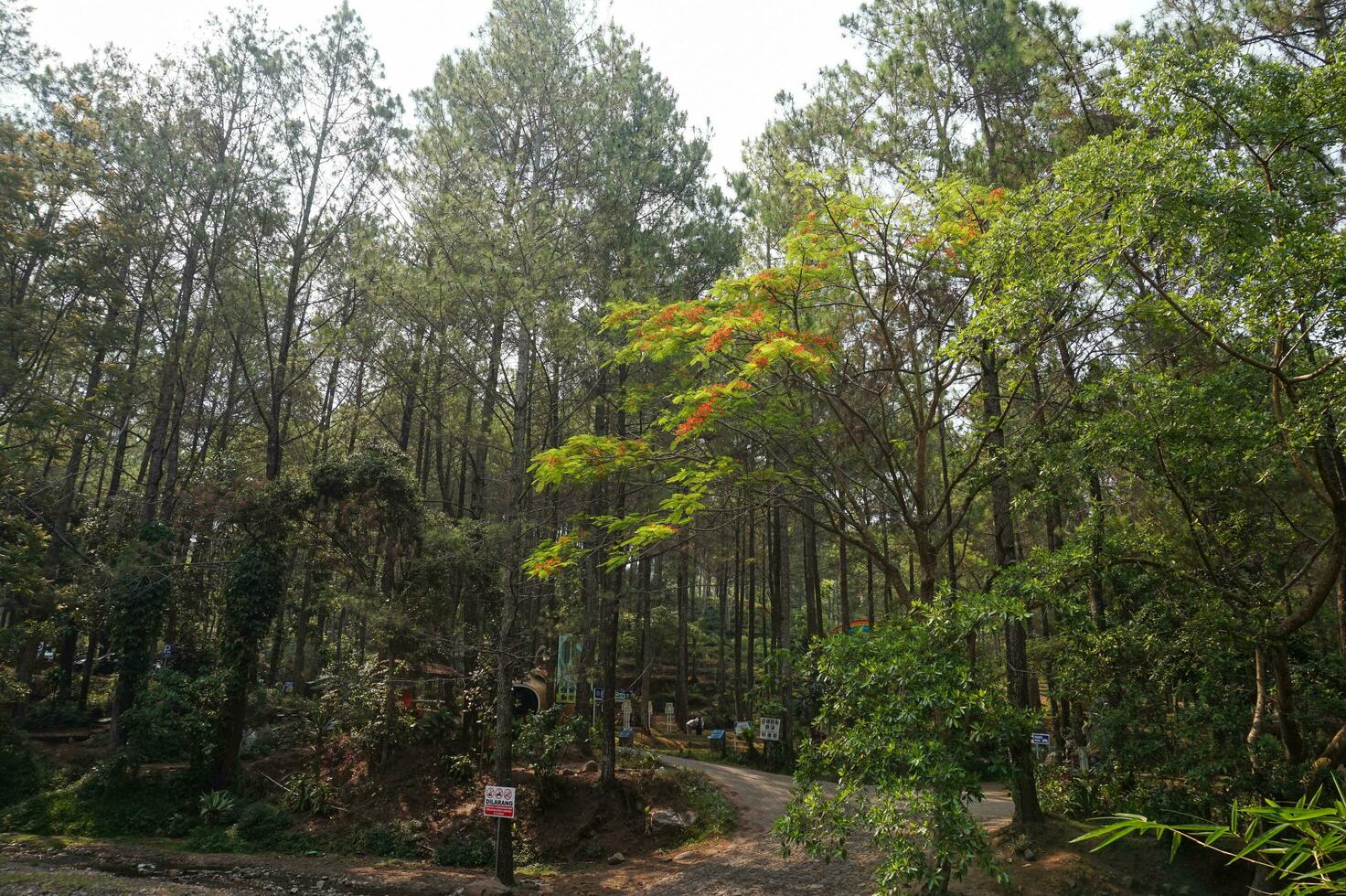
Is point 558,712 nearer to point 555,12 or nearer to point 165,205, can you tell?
point 555,12

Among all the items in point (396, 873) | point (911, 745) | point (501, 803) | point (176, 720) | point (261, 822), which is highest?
point (911, 745)

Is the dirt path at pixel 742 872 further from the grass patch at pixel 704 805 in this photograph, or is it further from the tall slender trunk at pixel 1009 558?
the tall slender trunk at pixel 1009 558

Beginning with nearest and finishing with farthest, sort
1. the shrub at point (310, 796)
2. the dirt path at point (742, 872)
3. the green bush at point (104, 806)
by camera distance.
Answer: the dirt path at point (742, 872), the green bush at point (104, 806), the shrub at point (310, 796)

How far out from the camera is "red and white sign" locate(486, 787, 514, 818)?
402 inches

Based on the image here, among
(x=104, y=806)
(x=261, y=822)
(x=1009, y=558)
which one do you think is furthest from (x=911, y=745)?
(x=104, y=806)

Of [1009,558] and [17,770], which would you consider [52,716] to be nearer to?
[17,770]

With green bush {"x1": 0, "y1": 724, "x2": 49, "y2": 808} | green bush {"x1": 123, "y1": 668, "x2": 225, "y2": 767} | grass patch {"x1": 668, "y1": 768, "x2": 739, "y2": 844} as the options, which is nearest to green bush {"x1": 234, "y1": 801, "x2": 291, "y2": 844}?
green bush {"x1": 123, "y1": 668, "x2": 225, "y2": 767}

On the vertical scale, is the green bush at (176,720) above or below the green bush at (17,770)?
above

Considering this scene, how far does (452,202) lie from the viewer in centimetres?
1177

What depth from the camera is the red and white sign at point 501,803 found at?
1022 centimetres

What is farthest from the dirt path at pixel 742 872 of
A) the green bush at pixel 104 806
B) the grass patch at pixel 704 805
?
the green bush at pixel 104 806

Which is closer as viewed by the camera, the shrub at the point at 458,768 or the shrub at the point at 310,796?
the shrub at the point at 310,796

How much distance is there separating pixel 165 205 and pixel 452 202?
10239 mm

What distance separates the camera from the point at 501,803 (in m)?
10.2
